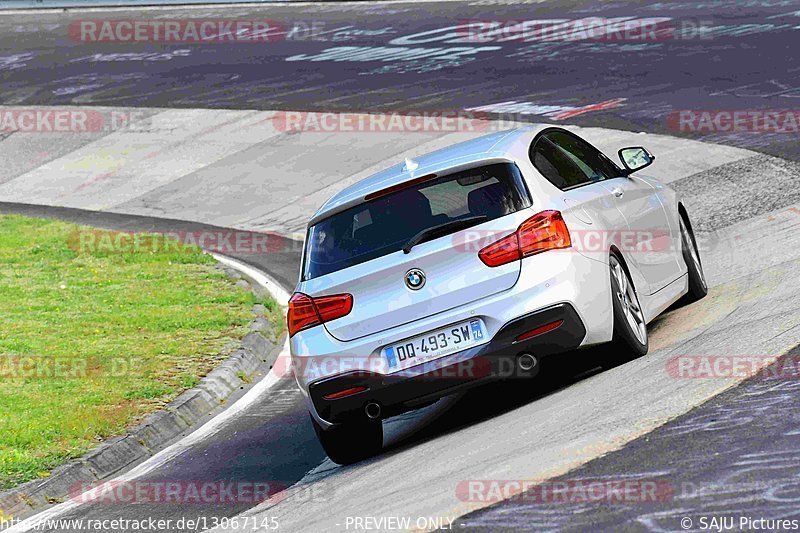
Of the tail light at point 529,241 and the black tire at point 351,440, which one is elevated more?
the tail light at point 529,241

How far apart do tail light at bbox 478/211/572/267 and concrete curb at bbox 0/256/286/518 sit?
3.03 meters

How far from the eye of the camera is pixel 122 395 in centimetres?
1021

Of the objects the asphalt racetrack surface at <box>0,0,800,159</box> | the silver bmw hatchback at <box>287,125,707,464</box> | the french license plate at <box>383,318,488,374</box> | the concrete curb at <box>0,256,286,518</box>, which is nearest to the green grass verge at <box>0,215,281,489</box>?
the concrete curb at <box>0,256,286,518</box>

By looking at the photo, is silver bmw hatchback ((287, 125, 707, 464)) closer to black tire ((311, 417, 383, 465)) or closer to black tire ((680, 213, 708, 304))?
black tire ((311, 417, 383, 465))

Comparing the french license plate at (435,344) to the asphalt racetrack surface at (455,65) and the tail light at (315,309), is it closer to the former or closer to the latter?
the tail light at (315,309)

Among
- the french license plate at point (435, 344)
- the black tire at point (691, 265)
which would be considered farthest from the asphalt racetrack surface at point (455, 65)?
the french license plate at point (435, 344)

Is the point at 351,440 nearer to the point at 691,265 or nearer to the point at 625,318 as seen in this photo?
the point at 625,318

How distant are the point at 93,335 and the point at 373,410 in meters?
5.32

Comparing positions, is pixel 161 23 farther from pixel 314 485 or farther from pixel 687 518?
pixel 687 518

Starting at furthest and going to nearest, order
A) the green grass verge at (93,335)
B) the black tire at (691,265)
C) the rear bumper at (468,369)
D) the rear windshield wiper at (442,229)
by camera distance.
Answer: the black tire at (691,265) < the green grass verge at (93,335) < the rear windshield wiper at (442,229) < the rear bumper at (468,369)

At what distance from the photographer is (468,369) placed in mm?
7562

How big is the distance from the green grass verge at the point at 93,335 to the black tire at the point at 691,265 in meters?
3.84

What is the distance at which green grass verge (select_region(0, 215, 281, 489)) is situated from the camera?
9.38 metres

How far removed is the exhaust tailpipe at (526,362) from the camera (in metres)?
7.59
